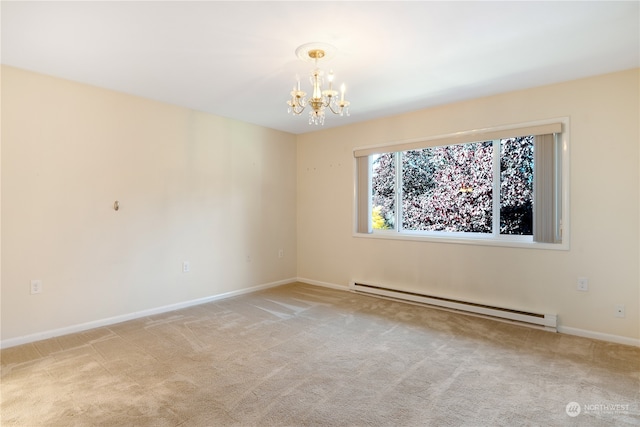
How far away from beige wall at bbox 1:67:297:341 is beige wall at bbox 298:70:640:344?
188cm

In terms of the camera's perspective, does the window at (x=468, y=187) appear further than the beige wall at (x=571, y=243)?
Yes

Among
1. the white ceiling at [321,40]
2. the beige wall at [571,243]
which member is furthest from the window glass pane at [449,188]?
the white ceiling at [321,40]

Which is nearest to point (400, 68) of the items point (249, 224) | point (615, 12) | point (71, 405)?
point (615, 12)

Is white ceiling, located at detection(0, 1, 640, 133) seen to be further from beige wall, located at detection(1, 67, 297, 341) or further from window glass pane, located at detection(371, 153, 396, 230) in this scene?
window glass pane, located at detection(371, 153, 396, 230)

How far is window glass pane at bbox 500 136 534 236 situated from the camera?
A: 347 cm

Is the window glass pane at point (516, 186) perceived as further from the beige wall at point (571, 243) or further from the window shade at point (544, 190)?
the beige wall at point (571, 243)

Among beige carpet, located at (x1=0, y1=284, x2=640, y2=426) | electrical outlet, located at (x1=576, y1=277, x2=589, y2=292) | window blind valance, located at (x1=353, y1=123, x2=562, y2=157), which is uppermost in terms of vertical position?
window blind valance, located at (x1=353, y1=123, x2=562, y2=157)

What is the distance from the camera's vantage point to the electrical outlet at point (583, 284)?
3070 mm

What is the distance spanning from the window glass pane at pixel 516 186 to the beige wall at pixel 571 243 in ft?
0.82

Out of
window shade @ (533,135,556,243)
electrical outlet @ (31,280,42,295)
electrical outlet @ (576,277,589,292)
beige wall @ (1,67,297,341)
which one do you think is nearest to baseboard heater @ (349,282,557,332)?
electrical outlet @ (576,277,589,292)

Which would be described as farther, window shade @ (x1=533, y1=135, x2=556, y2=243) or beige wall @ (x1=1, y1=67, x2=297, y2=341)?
window shade @ (x1=533, y1=135, x2=556, y2=243)

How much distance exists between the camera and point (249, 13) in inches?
81.2

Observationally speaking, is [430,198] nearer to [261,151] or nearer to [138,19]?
[261,151]

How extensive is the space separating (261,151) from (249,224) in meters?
1.12
